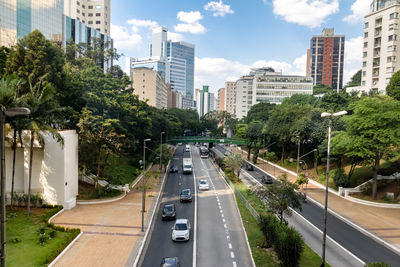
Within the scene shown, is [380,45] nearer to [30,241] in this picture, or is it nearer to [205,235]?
[205,235]

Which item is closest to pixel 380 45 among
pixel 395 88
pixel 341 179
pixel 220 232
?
pixel 395 88

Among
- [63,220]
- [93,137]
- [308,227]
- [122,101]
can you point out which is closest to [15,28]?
[122,101]

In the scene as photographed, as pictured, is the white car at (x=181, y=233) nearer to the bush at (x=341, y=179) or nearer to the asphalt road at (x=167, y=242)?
the asphalt road at (x=167, y=242)

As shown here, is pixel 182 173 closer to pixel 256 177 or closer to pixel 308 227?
pixel 256 177

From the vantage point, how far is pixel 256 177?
57.0m

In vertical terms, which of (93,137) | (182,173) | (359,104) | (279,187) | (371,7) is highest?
(371,7)

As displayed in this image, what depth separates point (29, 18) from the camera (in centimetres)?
7738

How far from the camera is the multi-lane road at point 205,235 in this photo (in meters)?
22.1

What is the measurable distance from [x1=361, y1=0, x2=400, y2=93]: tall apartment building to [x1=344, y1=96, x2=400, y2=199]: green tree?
4056 cm

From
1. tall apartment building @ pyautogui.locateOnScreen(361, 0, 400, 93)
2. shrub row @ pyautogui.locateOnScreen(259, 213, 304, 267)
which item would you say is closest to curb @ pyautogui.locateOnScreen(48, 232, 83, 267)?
shrub row @ pyautogui.locateOnScreen(259, 213, 304, 267)

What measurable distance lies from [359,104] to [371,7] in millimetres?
53836

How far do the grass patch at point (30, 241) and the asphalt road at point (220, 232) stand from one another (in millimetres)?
10961

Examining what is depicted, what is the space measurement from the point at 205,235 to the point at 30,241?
1474cm

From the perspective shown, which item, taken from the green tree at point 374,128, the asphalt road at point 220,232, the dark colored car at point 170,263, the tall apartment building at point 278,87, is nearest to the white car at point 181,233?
the asphalt road at point 220,232
